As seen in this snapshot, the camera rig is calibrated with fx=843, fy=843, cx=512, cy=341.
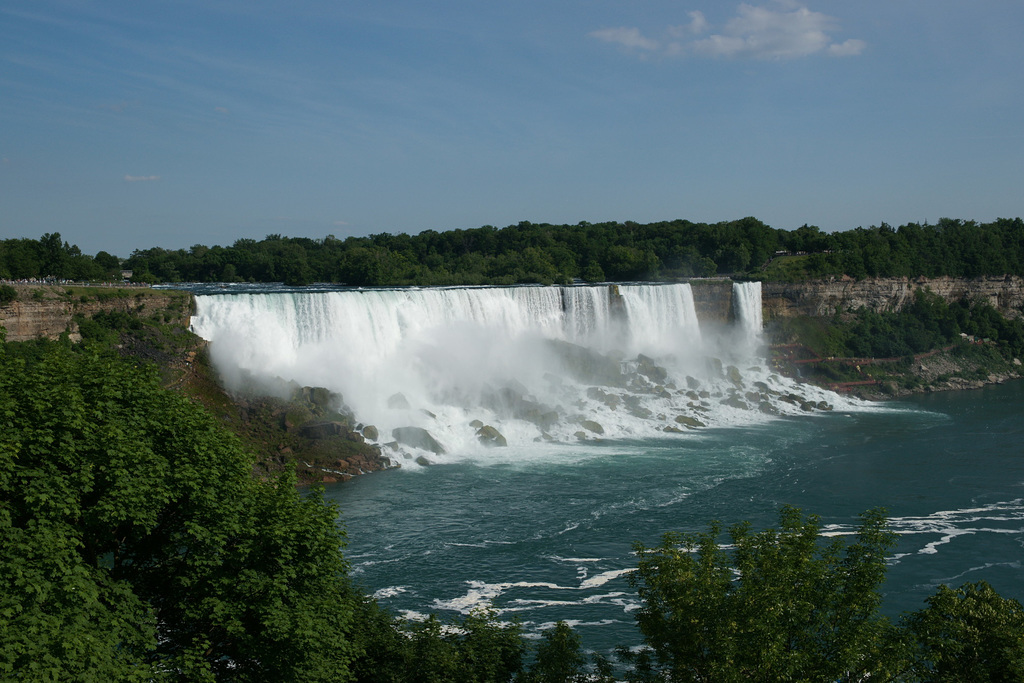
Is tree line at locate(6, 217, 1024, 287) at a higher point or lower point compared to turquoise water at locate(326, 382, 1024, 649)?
higher

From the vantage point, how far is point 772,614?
9.32 m

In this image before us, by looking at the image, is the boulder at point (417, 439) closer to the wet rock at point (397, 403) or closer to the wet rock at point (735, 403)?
the wet rock at point (397, 403)

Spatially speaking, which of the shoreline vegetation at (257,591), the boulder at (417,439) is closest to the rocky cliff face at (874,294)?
the boulder at (417,439)

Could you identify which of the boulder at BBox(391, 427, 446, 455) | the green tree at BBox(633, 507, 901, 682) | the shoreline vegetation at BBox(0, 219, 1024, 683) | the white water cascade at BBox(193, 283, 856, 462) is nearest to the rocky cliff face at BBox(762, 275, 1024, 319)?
the white water cascade at BBox(193, 283, 856, 462)

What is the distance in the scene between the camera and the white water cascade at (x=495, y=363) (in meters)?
34.4

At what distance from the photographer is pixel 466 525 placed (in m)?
22.7

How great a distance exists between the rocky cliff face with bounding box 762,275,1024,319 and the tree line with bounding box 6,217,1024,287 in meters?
0.87

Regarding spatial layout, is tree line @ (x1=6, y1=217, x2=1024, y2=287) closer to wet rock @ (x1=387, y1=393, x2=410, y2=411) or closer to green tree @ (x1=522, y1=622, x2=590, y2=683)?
wet rock @ (x1=387, y1=393, x2=410, y2=411)

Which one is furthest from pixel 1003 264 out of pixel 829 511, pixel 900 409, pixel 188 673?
pixel 188 673

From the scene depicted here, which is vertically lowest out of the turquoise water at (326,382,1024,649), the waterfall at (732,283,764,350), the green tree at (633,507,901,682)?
the turquoise water at (326,382,1024,649)

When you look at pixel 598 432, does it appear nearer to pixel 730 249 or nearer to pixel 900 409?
pixel 900 409

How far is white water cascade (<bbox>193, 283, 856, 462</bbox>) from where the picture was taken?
113 ft

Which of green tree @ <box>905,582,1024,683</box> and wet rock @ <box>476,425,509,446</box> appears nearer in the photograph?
green tree @ <box>905,582,1024,683</box>

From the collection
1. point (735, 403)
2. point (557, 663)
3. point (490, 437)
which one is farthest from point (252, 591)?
point (735, 403)
